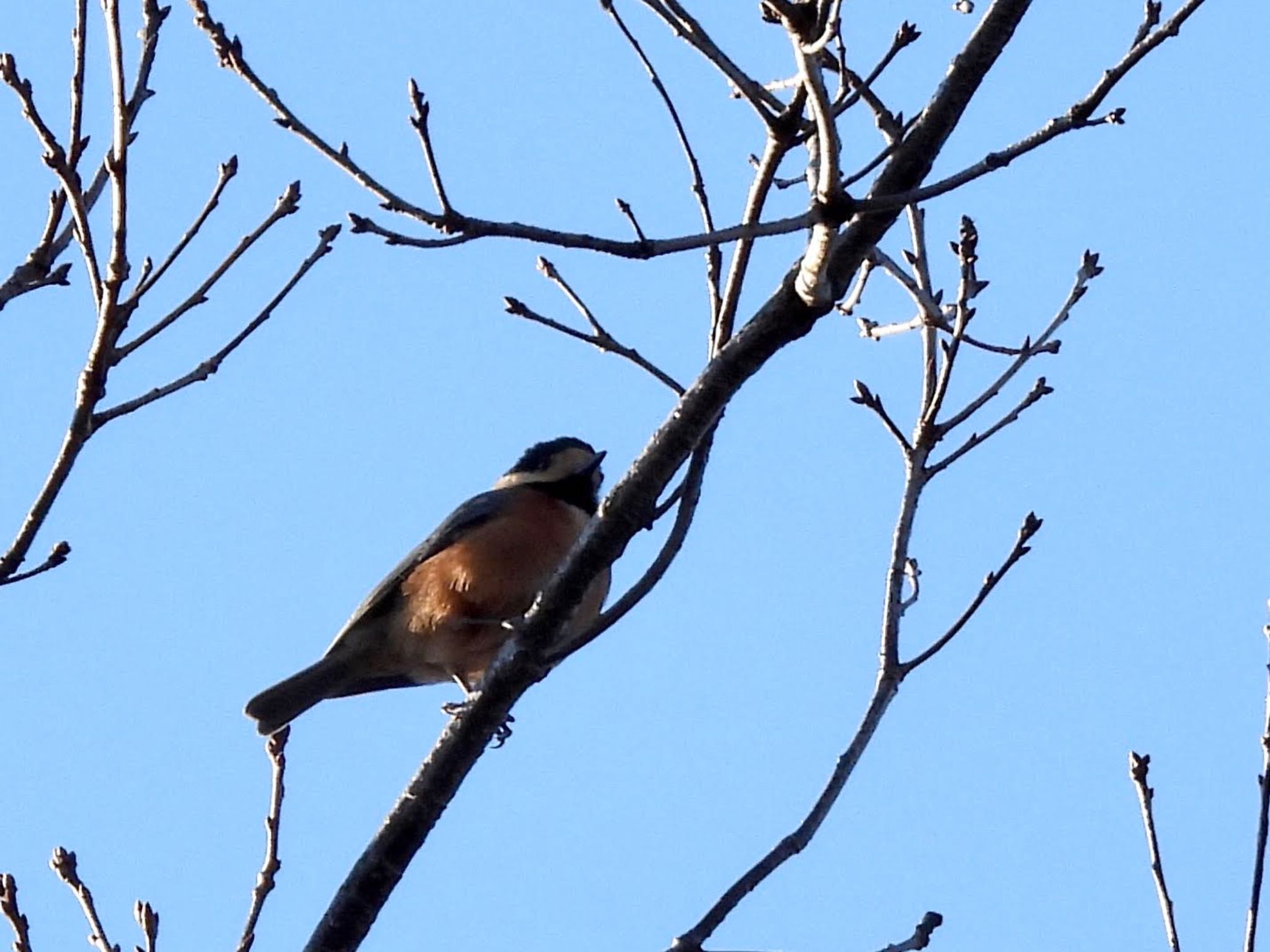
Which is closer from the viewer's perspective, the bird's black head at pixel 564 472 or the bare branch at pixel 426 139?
the bare branch at pixel 426 139

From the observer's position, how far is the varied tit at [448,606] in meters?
8.01

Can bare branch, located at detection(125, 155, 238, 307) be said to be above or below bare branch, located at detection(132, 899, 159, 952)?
above

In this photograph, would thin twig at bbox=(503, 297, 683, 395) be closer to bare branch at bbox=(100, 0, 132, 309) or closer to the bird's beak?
bare branch at bbox=(100, 0, 132, 309)

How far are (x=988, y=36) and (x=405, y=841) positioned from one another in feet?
7.39

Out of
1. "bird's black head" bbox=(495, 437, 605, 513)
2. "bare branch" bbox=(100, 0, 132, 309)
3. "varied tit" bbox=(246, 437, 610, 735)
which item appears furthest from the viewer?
"bird's black head" bbox=(495, 437, 605, 513)

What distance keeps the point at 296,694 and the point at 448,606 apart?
2.64 ft

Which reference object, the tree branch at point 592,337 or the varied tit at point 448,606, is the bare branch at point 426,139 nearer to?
the tree branch at point 592,337

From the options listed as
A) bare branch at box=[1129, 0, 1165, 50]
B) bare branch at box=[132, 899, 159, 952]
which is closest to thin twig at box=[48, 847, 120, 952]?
bare branch at box=[132, 899, 159, 952]

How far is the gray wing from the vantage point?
8.38 m

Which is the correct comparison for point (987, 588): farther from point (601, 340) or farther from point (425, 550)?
point (425, 550)

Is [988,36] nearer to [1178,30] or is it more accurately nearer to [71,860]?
[1178,30]

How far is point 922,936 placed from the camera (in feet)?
12.6

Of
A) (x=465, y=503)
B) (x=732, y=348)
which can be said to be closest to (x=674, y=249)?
(x=732, y=348)

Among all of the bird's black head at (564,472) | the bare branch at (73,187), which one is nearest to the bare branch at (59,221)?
the bare branch at (73,187)
